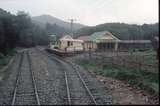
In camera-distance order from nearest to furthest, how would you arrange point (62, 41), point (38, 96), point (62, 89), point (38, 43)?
1. point (38, 96)
2. point (62, 89)
3. point (62, 41)
4. point (38, 43)

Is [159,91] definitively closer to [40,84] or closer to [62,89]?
[62,89]

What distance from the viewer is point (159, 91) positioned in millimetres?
12094

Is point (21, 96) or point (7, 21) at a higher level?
point (7, 21)

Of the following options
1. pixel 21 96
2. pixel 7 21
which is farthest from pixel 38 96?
pixel 7 21

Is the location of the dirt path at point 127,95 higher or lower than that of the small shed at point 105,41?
lower

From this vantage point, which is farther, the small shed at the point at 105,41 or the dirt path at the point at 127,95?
the small shed at the point at 105,41

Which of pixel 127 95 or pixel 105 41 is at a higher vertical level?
pixel 105 41

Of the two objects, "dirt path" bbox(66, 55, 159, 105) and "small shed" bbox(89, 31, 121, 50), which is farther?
"small shed" bbox(89, 31, 121, 50)

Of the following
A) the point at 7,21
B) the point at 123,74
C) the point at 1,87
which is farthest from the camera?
the point at 7,21

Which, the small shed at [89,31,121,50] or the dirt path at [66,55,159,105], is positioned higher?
the small shed at [89,31,121,50]

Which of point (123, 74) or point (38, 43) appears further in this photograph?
point (38, 43)

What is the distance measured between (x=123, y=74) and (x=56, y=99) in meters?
7.24

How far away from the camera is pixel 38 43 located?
118 m

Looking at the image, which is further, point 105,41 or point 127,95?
point 105,41
